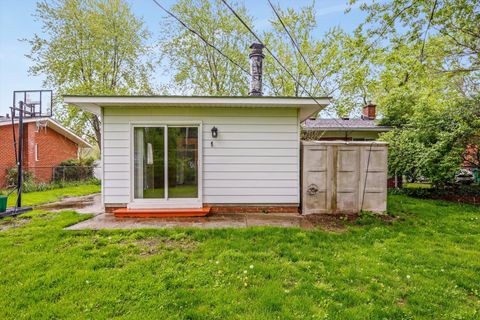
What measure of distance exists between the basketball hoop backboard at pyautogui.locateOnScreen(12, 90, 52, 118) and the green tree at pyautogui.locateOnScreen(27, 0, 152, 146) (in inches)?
365

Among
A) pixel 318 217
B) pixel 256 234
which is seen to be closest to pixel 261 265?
pixel 256 234

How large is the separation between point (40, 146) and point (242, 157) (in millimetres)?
14567

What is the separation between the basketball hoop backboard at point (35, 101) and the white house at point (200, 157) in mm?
2457

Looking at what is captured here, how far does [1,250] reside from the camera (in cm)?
369

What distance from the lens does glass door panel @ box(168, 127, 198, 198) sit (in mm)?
5953

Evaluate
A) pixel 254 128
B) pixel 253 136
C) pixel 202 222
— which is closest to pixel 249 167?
pixel 253 136

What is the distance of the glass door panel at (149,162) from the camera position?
19.5ft

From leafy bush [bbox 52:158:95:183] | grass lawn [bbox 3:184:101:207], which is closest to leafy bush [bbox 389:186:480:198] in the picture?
grass lawn [bbox 3:184:101:207]

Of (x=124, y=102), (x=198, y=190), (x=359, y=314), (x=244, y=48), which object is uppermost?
(x=244, y=48)

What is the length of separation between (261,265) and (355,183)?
3644 millimetres

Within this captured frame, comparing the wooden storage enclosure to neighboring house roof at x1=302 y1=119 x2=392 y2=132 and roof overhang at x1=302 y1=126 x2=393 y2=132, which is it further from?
neighboring house roof at x1=302 y1=119 x2=392 y2=132

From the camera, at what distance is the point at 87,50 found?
1619cm

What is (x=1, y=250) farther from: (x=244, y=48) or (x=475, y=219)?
(x=244, y=48)

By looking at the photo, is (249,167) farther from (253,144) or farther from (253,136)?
(253,136)
